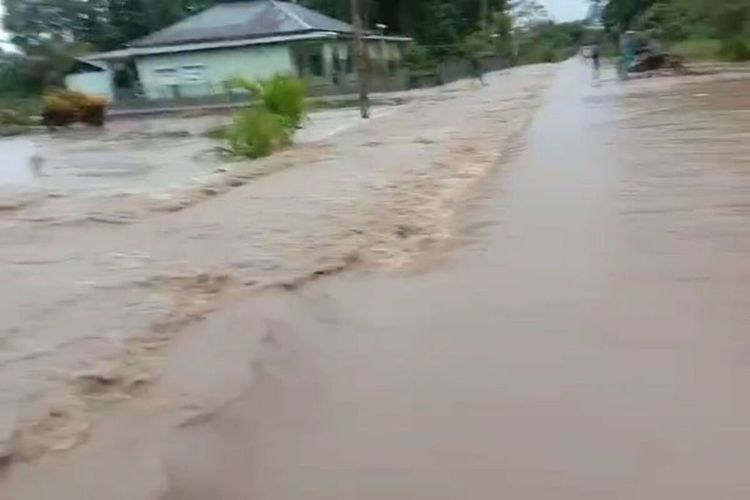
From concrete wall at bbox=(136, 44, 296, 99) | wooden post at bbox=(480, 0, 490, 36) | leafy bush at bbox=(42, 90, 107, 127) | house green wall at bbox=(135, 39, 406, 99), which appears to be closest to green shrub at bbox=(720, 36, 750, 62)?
house green wall at bbox=(135, 39, 406, 99)

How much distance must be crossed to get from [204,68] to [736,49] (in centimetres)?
2024

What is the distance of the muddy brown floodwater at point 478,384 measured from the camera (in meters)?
3.99

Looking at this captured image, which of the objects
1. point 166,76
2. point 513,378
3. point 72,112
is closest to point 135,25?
point 166,76

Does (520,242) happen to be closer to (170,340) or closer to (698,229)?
(698,229)

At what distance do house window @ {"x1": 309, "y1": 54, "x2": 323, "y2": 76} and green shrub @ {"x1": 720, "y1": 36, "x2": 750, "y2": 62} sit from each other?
15.7m

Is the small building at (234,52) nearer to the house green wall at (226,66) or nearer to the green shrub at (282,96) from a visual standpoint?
the house green wall at (226,66)

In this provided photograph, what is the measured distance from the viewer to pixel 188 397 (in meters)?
4.96

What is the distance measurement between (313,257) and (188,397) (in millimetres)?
3417

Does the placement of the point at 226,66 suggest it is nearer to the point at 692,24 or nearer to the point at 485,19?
the point at 692,24

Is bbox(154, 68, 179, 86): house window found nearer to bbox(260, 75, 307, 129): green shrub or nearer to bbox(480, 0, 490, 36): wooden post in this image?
bbox(480, 0, 490, 36): wooden post

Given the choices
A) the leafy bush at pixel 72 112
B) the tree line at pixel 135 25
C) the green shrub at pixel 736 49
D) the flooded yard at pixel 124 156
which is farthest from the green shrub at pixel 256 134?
the tree line at pixel 135 25

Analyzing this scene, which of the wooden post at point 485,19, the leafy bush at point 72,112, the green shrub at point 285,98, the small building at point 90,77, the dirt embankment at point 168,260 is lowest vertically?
the wooden post at point 485,19

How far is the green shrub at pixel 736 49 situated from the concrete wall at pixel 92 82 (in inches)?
1004

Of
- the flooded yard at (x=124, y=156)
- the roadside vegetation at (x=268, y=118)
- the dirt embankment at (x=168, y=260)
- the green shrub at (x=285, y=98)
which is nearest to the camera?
the dirt embankment at (x=168, y=260)
